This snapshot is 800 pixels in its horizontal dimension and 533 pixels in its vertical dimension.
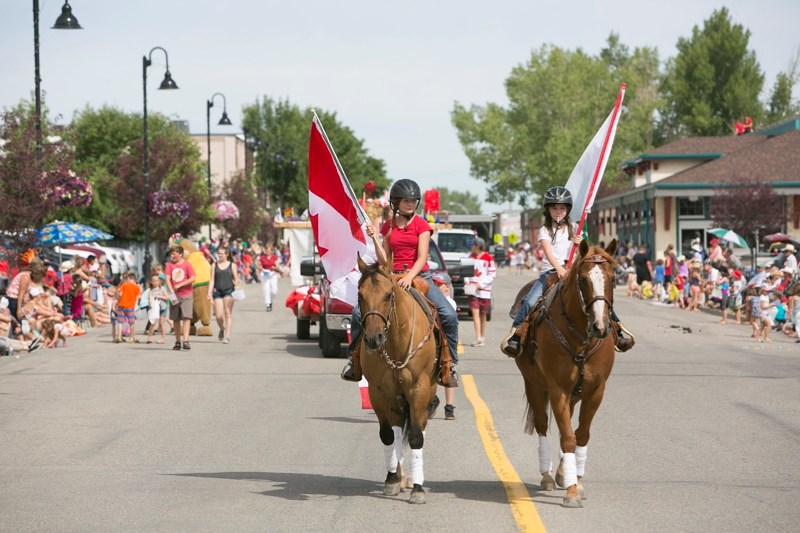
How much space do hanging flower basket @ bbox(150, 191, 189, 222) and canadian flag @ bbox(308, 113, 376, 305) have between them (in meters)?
37.8

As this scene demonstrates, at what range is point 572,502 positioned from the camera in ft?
27.0

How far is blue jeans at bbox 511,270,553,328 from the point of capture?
9555mm

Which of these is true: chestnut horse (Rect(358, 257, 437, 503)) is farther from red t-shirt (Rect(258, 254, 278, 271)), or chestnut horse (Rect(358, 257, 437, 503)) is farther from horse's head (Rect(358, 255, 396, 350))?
red t-shirt (Rect(258, 254, 278, 271))

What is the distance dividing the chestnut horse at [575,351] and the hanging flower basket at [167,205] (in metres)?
39.3

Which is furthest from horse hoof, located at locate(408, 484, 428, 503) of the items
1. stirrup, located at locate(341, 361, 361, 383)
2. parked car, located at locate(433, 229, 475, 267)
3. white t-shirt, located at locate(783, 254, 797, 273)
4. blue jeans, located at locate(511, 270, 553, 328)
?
parked car, located at locate(433, 229, 475, 267)

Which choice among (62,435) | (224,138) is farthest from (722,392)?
(224,138)

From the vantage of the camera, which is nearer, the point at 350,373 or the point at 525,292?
the point at 350,373

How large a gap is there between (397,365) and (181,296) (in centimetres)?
1455

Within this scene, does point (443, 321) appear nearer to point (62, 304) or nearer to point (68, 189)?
point (62, 304)

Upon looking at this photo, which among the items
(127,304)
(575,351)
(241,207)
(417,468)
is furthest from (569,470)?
(241,207)

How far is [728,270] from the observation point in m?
36.5

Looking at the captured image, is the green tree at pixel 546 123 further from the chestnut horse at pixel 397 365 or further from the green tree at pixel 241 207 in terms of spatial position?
the chestnut horse at pixel 397 365

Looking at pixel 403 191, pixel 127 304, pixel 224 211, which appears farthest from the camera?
pixel 224 211

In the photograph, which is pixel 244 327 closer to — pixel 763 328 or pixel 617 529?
pixel 763 328
